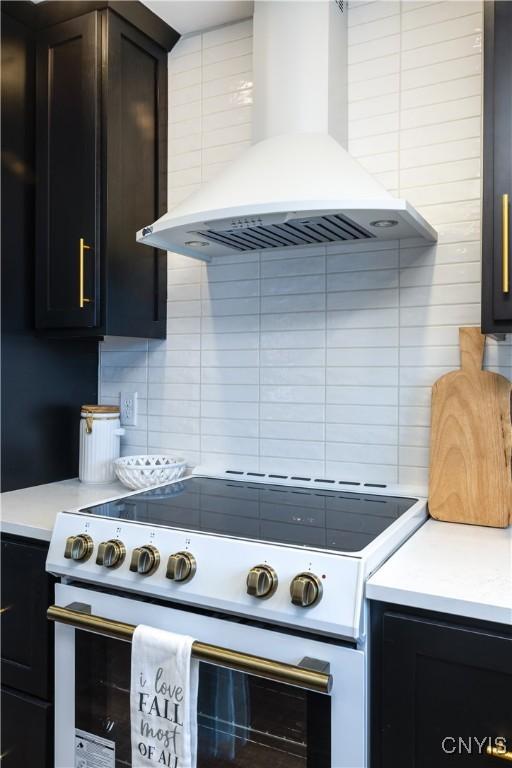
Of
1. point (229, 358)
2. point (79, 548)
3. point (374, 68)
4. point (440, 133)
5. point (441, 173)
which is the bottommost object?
point (79, 548)

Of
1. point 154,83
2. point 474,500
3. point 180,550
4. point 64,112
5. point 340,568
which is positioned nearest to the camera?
point 340,568

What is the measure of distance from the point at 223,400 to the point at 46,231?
2.63 ft

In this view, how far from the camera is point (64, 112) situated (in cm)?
189

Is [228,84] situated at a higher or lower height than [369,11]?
lower

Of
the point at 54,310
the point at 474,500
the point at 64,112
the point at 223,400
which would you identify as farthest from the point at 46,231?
the point at 474,500

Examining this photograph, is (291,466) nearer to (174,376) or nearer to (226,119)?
(174,376)

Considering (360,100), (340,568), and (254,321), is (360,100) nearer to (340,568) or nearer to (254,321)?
(254,321)

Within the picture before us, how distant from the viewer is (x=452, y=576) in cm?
112

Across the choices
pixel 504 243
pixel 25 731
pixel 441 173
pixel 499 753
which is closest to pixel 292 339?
pixel 441 173

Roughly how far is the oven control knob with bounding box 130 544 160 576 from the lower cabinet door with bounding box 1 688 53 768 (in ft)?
1.82

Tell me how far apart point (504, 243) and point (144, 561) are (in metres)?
1.03

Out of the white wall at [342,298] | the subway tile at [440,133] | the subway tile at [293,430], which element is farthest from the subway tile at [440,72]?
the subway tile at [293,430]

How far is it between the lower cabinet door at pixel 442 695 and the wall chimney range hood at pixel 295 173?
0.89 metres

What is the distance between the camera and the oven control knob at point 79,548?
137 centimetres
